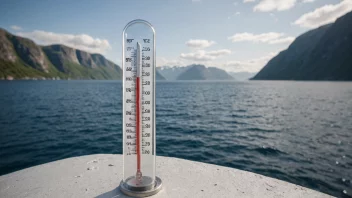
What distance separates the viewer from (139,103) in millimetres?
2621

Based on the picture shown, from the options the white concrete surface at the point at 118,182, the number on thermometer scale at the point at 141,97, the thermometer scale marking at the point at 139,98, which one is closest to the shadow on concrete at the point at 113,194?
the white concrete surface at the point at 118,182

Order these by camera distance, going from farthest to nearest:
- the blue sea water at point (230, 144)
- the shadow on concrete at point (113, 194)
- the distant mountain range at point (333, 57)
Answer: the distant mountain range at point (333, 57) → the blue sea water at point (230, 144) → the shadow on concrete at point (113, 194)

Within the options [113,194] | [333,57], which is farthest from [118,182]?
[333,57]

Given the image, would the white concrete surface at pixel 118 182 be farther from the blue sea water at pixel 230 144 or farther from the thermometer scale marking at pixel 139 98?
the blue sea water at pixel 230 144

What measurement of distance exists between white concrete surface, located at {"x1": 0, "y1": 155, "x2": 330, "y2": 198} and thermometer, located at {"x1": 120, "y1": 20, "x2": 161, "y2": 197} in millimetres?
298

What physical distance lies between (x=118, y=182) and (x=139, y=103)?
1121 mm

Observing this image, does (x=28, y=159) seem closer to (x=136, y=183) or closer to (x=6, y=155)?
(x=6, y=155)

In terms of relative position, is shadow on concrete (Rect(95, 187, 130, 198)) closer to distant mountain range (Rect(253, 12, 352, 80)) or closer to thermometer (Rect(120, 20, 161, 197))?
thermometer (Rect(120, 20, 161, 197))

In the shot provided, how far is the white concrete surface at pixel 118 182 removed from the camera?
2488 millimetres

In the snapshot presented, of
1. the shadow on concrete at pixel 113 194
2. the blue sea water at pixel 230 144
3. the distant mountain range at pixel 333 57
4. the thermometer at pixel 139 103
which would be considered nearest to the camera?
the shadow on concrete at pixel 113 194

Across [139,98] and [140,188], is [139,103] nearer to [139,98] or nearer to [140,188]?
[139,98]

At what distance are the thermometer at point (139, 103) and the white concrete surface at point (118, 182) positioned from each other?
0.30 metres

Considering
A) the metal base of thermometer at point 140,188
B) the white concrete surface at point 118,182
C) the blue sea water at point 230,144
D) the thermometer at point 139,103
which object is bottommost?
the blue sea water at point 230,144

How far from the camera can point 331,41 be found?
178250mm
